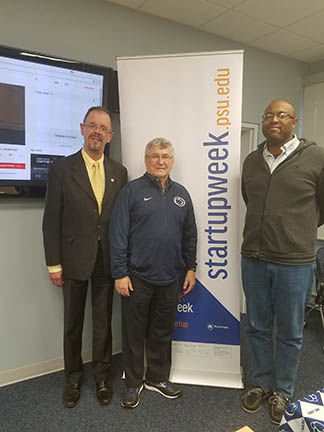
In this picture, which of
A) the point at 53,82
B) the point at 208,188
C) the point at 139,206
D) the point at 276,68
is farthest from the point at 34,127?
the point at 276,68

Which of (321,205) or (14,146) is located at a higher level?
(14,146)

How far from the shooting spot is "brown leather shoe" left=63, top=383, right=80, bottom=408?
1.99 metres

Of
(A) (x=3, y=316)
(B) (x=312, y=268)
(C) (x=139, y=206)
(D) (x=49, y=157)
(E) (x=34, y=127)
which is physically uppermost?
(E) (x=34, y=127)

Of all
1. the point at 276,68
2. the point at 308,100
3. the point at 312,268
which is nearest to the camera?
the point at 312,268

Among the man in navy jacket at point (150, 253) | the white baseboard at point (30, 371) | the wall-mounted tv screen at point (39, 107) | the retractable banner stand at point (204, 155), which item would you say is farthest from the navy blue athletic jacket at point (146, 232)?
the white baseboard at point (30, 371)

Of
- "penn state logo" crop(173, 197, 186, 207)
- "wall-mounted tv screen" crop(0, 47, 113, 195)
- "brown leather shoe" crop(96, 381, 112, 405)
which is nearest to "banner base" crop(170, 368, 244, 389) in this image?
"brown leather shoe" crop(96, 381, 112, 405)

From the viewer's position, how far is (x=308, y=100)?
3658mm

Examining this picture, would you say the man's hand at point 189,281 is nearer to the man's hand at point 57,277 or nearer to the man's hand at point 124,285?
the man's hand at point 124,285

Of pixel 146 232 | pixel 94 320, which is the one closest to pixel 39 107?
pixel 146 232

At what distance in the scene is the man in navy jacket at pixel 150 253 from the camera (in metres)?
1.90

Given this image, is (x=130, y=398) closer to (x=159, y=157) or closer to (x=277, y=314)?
(x=277, y=314)

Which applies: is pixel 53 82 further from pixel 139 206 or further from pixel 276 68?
pixel 276 68

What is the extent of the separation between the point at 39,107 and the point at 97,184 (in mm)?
663

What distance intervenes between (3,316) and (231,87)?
6.92 feet
